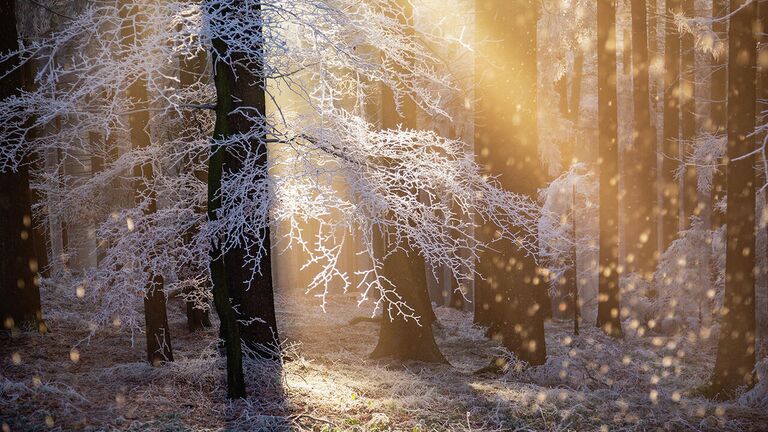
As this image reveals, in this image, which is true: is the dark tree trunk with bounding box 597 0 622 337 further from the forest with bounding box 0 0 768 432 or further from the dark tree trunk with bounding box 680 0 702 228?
the dark tree trunk with bounding box 680 0 702 228

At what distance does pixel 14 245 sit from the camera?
11.5 metres

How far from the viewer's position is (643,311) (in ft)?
58.4

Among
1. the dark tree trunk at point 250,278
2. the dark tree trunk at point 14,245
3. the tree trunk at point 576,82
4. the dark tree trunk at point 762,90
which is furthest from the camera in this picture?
the tree trunk at point 576,82

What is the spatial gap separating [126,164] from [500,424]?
22.7 feet

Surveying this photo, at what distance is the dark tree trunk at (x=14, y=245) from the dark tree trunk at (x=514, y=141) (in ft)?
27.1

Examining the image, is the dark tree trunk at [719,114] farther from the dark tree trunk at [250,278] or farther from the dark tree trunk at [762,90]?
the dark tree trunk at [250,278]

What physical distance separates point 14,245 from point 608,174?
1371cm

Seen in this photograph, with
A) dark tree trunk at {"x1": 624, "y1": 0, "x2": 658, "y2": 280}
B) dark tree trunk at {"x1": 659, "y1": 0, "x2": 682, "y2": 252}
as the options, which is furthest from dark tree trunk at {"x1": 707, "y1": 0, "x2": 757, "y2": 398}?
dark tree trunk at {"x1": 659, "y1": 0, "x2": 682, "y2": 252}

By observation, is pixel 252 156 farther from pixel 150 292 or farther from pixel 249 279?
pixel 150 292

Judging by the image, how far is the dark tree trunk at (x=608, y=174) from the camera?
16.7 meters

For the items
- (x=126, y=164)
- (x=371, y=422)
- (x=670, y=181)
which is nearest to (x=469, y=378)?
(x=371, y=422)

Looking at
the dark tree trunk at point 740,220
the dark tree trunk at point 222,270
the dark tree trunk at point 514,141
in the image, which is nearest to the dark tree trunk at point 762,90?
the dark tree trunk at point 740,220

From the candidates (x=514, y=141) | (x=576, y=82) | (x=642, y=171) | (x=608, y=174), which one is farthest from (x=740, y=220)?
Result: (x=576, y=82)

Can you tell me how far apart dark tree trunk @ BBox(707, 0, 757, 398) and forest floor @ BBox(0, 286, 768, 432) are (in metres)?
0.97
